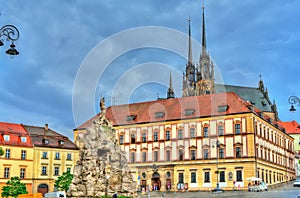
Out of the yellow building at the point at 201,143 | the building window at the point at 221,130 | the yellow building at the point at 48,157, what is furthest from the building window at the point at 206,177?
the yellow building at the point at 48,157

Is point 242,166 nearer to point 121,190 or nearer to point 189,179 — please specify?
point 189,179

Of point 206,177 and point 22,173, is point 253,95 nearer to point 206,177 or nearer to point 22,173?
point 206,177

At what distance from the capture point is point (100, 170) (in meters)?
39.6

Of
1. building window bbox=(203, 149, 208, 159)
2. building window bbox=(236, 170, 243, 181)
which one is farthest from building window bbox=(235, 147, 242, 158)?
building window bbox=(203, 149, 208, 159)

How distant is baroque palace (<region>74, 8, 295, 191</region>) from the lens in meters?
64.3

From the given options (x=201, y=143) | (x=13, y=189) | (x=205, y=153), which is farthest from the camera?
(x=201, y=143)

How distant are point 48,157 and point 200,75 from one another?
3179 inches

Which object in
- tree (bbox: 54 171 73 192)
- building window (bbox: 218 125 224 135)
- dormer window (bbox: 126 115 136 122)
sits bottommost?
tree (bbox: 54 171 73 192)

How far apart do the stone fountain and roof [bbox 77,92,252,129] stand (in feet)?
97.7

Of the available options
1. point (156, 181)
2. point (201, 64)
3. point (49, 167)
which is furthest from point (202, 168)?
point (201, 64)

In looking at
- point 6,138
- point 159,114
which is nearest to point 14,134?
point 6,138

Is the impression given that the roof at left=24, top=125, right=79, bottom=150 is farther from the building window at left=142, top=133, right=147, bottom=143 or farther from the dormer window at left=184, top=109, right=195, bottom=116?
the dormer window at left=184, top=109, right=195, bottom=116

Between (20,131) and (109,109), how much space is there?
1902cm

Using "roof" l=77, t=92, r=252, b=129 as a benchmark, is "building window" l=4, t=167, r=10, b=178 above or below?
below
